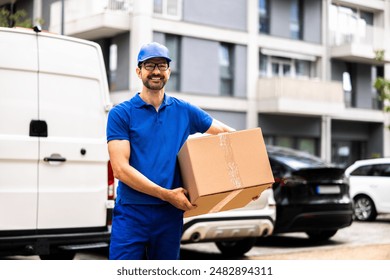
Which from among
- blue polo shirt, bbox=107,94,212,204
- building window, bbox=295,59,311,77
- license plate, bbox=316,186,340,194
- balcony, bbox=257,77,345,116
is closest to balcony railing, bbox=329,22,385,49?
license plate, bbox=316,186,340,194

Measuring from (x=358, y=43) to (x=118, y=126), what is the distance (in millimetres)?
11765

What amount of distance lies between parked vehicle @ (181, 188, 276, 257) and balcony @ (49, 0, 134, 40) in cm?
764

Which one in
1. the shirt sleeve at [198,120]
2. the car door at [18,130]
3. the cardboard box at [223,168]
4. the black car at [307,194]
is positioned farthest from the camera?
the black car at [307,194]

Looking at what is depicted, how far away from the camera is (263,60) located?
2047 centimetres

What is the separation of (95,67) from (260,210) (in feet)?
7.78

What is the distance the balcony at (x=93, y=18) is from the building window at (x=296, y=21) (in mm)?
5151

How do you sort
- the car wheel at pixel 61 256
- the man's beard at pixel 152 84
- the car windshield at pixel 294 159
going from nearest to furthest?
the man's beard at pixel 152 84
the car wheel at pixel 61 256
the car windshield at pixel 294 159

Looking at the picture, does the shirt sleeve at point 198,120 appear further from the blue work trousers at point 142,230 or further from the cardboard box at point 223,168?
the blue work trousers at point 142,230

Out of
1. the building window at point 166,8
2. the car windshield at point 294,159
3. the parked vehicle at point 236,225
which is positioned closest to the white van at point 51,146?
the parked vehicle at point 236,225

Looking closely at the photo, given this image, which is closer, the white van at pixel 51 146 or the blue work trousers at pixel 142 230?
the blue work trousers at pixel 142 230

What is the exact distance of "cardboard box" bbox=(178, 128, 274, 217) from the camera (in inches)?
135

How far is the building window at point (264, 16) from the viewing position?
62.4 ft
